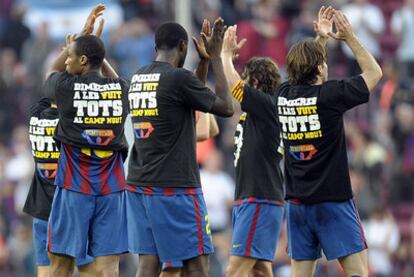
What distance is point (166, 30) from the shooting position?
38.8 feet

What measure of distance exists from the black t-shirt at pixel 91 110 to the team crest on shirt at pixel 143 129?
1.65 ft

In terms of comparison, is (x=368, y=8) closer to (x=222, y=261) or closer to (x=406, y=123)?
(x=406, y=123)

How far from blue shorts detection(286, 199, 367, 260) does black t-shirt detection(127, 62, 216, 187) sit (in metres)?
1.03

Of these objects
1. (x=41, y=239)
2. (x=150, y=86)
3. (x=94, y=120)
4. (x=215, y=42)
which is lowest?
(x=41, y=239)

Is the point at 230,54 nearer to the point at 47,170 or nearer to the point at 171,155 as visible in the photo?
the point at 171,155

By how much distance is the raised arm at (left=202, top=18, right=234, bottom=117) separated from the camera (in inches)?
459

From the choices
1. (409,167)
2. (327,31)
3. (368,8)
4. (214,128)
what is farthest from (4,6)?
(327,31)

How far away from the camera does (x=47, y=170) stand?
13.0 meters

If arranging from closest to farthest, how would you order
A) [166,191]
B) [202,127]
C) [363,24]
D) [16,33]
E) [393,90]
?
[166,191], [202,127], [393,90], [363,24], [16,33]

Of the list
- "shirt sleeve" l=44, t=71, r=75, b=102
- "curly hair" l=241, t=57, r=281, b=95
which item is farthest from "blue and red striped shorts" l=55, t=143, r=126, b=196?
"curly hair" l=241, t=57, r=281, b=95

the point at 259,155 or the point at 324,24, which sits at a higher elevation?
the point at 324,24

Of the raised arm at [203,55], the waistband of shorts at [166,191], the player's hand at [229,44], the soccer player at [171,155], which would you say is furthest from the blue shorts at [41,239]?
the player's hand at [229,44]

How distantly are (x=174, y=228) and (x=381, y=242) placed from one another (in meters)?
8.55

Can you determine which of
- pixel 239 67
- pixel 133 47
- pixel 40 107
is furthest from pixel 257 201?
pixel 133 47
